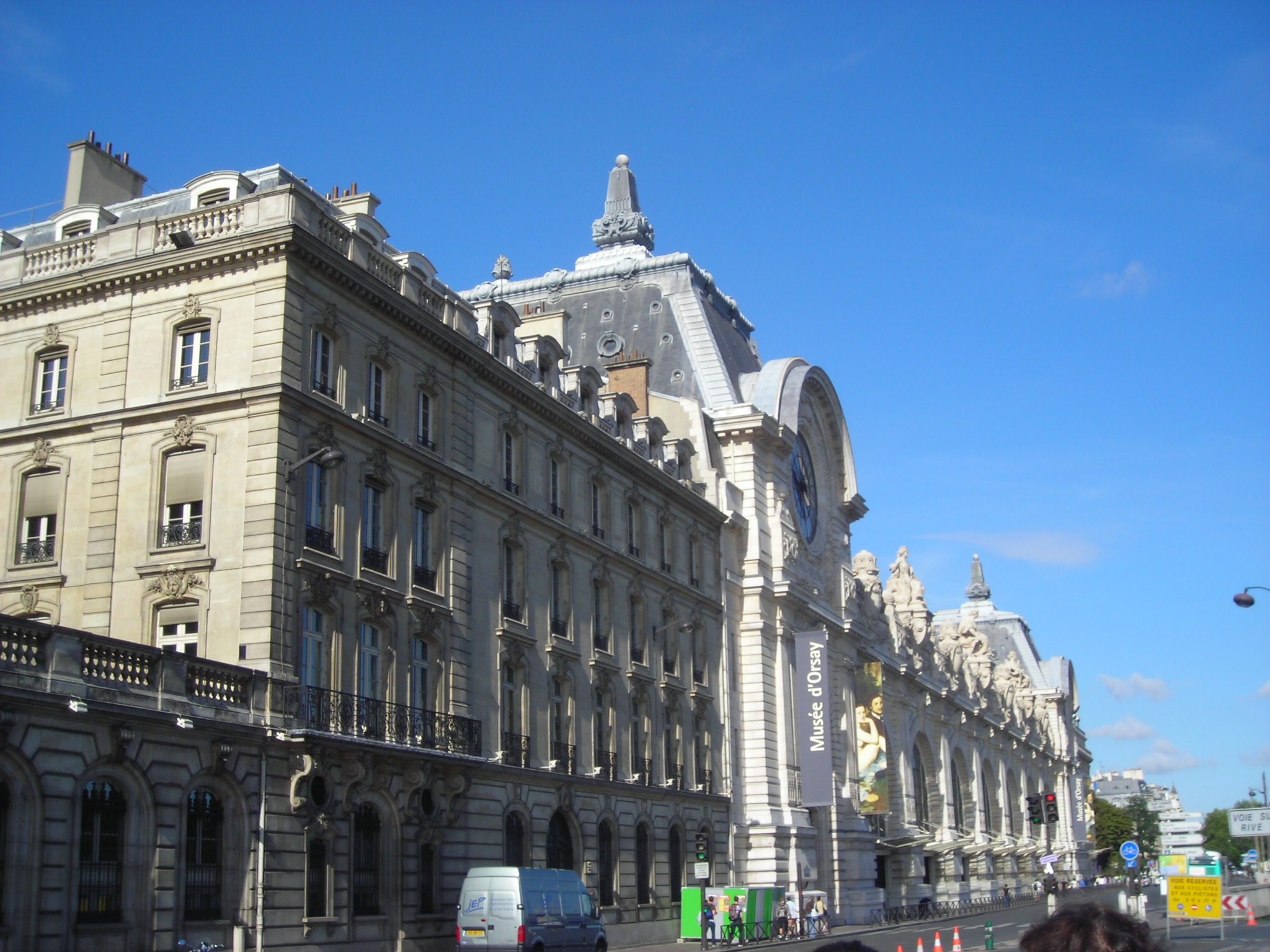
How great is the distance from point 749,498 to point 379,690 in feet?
89.4

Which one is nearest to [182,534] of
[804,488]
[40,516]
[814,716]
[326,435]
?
[326,435]

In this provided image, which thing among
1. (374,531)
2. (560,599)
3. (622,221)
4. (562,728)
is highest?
(622,221)

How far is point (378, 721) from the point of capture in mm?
31156

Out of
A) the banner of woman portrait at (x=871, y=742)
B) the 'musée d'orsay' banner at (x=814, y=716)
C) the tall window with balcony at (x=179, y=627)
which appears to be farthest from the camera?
the banner of woman portrait at (x=871, y=742)

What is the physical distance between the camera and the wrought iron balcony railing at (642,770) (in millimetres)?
44250

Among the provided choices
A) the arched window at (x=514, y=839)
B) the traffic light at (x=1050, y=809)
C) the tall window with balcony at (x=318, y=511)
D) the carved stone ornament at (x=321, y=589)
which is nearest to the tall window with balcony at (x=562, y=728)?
the arched window at (x=514, y=839)

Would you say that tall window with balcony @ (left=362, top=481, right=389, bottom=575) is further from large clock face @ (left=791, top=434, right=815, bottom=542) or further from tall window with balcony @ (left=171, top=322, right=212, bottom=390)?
large clock face @ (left=791, top=434, right=815, bottom=542)

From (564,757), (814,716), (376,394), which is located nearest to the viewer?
(376,394)

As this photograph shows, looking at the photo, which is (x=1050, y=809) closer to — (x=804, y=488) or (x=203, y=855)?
(x=203, y=855)

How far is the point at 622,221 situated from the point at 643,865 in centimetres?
3521

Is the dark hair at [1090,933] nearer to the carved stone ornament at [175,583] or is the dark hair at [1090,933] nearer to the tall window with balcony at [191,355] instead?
the carved stone ornament at [175,583]

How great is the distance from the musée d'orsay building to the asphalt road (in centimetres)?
325

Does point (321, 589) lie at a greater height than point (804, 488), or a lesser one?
lesser

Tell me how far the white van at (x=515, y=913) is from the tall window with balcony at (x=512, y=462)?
448 inches
